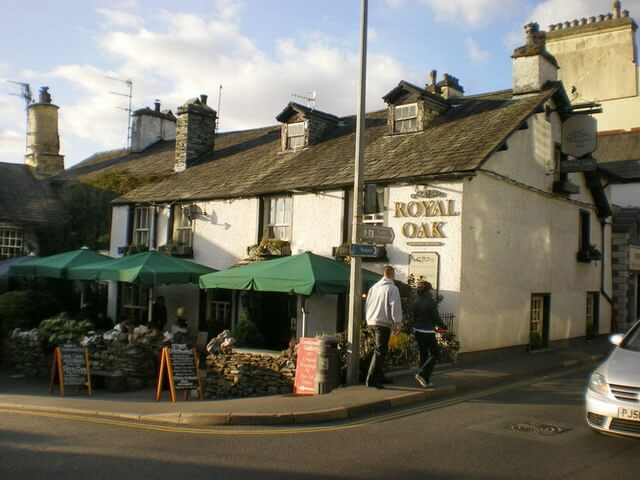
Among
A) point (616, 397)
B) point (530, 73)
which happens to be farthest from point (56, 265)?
point (616, 397)

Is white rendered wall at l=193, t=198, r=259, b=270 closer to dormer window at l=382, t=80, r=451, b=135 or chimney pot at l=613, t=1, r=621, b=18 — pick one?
dormer window at l=382, t=80, r=451, b=135

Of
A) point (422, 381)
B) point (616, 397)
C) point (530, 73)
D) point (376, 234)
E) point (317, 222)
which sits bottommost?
point (422, 381)

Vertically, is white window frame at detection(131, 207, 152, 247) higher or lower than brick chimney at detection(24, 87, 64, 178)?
lower

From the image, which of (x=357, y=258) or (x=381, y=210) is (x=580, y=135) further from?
(x=357, y=258)

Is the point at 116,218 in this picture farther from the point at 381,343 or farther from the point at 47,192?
the point at 381,343

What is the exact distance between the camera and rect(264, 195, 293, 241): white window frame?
18078 millimetres

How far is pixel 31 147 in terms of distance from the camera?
31281mm

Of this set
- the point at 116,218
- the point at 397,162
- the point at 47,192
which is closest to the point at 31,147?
the point at 47,192

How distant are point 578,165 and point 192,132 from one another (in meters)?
13.7

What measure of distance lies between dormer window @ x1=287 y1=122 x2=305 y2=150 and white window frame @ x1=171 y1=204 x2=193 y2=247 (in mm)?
4096

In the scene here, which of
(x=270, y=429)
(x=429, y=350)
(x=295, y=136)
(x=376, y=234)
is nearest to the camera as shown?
(x=270, y=429)

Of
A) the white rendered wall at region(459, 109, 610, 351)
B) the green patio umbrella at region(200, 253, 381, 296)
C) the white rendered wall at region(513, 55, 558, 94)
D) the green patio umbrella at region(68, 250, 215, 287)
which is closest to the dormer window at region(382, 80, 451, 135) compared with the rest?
the white rendered wall at region(513, 55, 558, 94)

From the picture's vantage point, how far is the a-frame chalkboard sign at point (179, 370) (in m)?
12.3

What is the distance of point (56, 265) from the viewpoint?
18.4 meters
